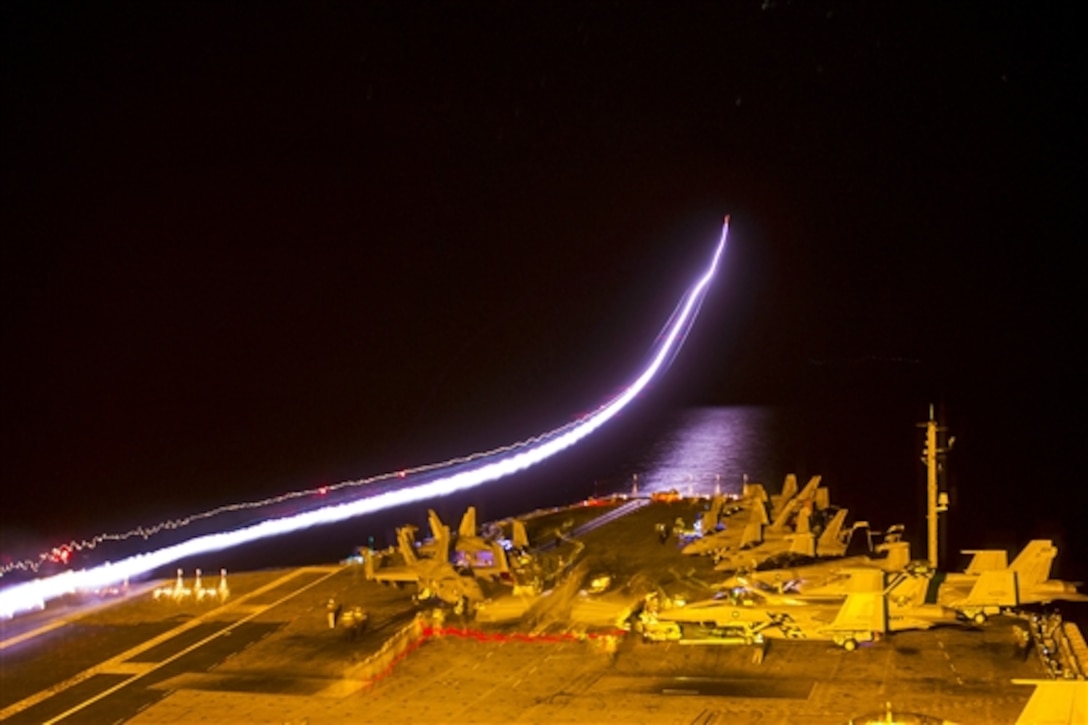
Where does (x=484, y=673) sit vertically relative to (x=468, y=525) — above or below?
below

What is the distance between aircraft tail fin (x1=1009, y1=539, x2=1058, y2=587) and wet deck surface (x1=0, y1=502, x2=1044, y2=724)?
1767 millimetres

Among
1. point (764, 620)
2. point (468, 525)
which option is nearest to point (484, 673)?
point (764, 620)

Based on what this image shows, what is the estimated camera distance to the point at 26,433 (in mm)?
138875

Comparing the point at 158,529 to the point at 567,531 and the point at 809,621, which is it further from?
the point at 809,621

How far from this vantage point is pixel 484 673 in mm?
28250

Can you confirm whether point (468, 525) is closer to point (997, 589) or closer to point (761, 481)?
point (997, 589)

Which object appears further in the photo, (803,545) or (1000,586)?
(803,545)

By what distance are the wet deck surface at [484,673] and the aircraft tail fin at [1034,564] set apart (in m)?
1.77

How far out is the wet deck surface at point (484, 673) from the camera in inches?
971

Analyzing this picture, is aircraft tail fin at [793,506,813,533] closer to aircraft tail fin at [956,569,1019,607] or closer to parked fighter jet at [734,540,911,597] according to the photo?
parked fighter jet at [734,540,911,597]

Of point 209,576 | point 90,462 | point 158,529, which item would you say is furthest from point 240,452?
point 209,576

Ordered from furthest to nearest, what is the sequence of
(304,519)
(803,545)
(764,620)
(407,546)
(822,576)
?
(304,519)
(803,545)
(407,546)
(822,576)
(764,620)

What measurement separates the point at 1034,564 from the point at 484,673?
1693cm

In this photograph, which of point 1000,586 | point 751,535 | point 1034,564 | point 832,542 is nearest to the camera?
point 1000,586
